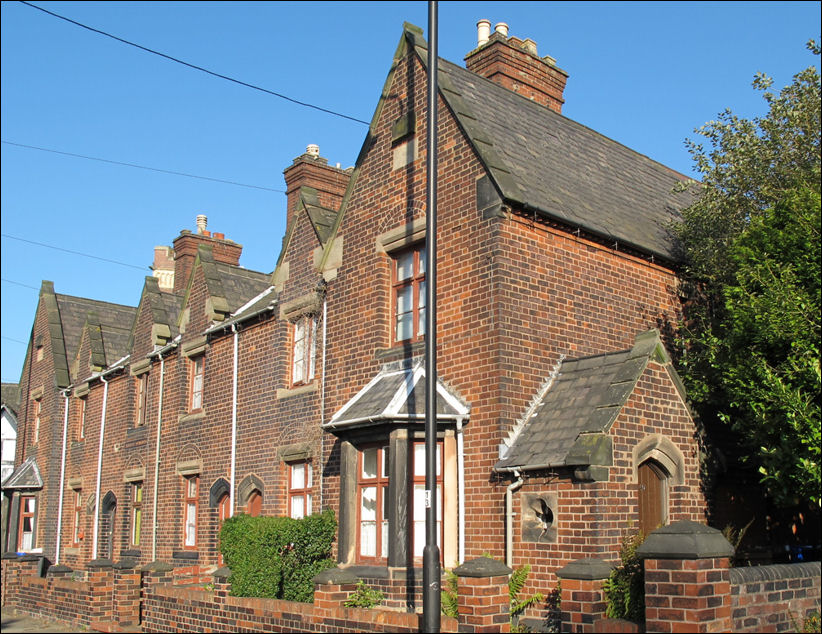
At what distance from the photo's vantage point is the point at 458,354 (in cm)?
1416

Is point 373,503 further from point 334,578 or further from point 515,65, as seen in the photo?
point 515,65

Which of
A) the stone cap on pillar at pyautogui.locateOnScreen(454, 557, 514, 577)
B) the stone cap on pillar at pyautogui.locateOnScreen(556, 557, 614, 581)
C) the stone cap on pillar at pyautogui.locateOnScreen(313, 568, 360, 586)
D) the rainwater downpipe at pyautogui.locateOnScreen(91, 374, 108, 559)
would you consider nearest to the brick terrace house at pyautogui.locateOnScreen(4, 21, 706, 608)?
the stone cap on pillar at pyautogui.locateOnScreen(556, 557, 614, 581)

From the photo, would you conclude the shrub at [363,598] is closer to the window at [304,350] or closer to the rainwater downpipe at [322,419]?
the rainwater downpipe at [322,419]

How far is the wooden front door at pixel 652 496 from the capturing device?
42.6ft

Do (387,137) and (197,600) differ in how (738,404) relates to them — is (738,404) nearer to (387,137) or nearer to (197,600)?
(387,137)

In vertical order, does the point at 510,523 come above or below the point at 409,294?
below

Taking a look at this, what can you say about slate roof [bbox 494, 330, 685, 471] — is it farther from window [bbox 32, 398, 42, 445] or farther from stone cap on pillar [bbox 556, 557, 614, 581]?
window [bbox 32, 398, 42, 445]

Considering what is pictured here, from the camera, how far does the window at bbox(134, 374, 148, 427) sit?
2652 centimetres

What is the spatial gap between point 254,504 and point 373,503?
5846mm

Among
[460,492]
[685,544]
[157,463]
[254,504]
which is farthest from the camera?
[157,463]

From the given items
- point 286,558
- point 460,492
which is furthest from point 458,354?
point 286,558

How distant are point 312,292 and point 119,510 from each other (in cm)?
1212

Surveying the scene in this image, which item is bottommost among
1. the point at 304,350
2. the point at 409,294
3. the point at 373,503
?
the point at 373,503

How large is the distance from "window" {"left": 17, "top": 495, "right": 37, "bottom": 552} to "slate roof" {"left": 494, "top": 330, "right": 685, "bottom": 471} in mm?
26307
